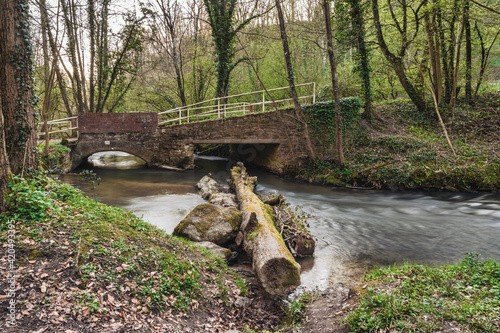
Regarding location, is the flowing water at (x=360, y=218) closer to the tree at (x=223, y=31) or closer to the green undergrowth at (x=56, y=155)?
the green undergrowth at (x=56, y=155)

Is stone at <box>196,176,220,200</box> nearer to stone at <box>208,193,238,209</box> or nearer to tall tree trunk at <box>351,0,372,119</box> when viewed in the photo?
stone at <box>208,193,238,209</box>

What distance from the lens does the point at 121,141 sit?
1659cm

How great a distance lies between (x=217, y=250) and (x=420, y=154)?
1142 cm

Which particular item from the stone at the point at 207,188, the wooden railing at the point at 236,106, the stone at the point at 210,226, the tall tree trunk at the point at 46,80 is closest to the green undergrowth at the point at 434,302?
the stone at the point at 210,226

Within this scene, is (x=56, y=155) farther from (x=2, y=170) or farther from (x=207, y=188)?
(x=2, y=170)

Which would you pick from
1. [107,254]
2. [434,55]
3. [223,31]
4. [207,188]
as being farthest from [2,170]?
[434,55]

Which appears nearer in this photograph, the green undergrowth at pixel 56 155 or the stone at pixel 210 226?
the stone at pixel 210 226

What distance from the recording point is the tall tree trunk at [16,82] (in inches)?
186

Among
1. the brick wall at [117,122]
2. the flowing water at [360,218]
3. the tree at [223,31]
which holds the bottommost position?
the flowing water at [360,218]

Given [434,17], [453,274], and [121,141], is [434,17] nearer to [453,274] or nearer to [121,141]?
[453,274]

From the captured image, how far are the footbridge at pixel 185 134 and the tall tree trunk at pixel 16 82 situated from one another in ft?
35.0

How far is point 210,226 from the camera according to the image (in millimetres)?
6633

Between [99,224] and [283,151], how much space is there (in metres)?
12.1

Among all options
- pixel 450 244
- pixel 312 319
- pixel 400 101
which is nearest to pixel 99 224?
pixel 312 319
